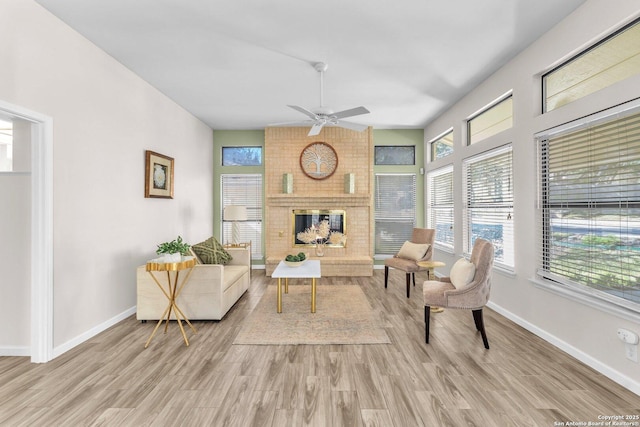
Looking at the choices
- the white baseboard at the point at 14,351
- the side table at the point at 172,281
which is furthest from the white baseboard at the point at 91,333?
the side table at the point at 172,281

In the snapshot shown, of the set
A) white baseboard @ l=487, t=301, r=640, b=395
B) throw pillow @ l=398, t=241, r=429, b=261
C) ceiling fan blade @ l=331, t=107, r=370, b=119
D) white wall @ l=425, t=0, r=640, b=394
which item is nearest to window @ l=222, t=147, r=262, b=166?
ceiling fan blade @ l=331, t=107, r=370, b=119

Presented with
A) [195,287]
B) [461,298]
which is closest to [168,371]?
[195,287]

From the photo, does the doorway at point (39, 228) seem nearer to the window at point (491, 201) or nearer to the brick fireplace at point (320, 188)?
the brick fireplace at point (320, 188)

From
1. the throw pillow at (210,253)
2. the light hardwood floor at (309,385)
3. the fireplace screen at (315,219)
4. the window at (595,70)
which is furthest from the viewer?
the fireplace screen at (315,219)

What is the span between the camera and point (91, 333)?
→ 10.1 ft

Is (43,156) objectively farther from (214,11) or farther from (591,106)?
(591,106)

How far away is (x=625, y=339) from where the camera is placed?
218cm

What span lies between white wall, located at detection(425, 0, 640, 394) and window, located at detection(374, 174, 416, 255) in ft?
7.87

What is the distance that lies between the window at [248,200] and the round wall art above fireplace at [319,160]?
109 centimetres

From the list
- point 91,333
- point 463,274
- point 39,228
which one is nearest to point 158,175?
point 39,228

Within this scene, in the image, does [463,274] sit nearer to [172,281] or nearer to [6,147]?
[172,281]

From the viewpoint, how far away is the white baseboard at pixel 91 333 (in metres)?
2.73

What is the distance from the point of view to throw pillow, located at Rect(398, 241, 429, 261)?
4703mm

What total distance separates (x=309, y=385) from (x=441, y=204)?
14.8 feet
